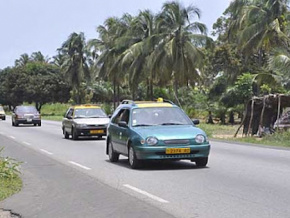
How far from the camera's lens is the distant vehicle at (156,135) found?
533 inches

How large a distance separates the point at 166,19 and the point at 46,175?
33.7 meters

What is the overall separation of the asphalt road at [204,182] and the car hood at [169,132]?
84 cm

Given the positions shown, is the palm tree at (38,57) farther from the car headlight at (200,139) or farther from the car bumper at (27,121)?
the car headlight at (200,139)

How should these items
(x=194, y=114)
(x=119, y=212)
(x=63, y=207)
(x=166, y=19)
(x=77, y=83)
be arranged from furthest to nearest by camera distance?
(x=77, y=83) < (x=194, y=114) < (x=166, y=19) < (x=63, y=207) < (x=119, y=212)

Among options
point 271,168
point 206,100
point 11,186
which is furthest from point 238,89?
point 11,186

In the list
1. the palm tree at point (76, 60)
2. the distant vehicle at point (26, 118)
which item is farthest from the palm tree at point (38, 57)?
the distant vehicle at point (26, 118)

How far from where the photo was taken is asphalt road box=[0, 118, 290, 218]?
28.8ft

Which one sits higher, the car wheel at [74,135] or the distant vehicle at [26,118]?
the distant vehicle at [26,118]

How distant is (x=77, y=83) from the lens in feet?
263

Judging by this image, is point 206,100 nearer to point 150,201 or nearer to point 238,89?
point 238,89

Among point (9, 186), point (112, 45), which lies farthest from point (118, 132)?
point (112, 45)

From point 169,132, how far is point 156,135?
0.37 m

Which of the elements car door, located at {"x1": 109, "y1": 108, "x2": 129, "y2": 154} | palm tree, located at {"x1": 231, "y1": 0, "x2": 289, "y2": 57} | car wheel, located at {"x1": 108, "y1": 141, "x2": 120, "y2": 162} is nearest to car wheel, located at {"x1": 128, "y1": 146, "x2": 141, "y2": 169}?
car door, located at {"x1": 109, "y1": 108, "x2": 129, "y2": 154}

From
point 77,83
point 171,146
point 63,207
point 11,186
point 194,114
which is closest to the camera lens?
point 63,207
